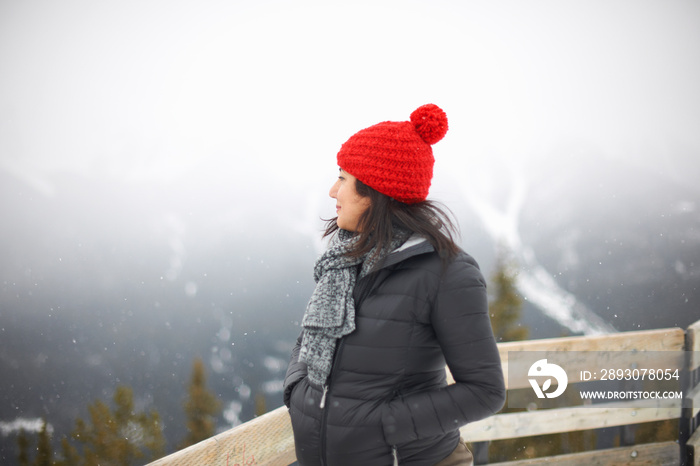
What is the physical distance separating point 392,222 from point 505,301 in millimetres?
9343

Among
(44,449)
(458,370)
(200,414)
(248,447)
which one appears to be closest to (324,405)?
(458,370)

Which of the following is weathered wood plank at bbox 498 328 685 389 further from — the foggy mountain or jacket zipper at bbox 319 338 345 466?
the foggy mountain

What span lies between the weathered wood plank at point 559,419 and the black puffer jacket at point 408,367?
1.37 metres

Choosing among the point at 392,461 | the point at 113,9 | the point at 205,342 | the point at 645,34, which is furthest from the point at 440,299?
the point at 645,34

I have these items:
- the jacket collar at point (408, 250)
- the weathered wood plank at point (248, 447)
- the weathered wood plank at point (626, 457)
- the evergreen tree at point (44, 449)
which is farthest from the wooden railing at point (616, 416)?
the evergreen tree at point (44, 449)

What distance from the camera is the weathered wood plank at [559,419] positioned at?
217cm

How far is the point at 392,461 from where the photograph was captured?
38.8 inches

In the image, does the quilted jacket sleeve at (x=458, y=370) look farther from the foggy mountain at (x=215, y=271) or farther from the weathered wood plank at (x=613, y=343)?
the foggy mountain at (x=215, y=271)

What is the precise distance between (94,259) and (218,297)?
175 centimetres

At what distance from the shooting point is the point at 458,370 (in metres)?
0.91

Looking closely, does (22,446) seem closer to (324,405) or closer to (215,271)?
(215,271)

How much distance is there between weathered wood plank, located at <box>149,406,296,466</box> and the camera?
1321 millimetres

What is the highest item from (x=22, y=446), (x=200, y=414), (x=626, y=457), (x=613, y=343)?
(x=613, y=343)

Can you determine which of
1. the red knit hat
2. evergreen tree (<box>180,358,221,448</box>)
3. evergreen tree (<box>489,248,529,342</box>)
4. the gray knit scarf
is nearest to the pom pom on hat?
the red knit hat
